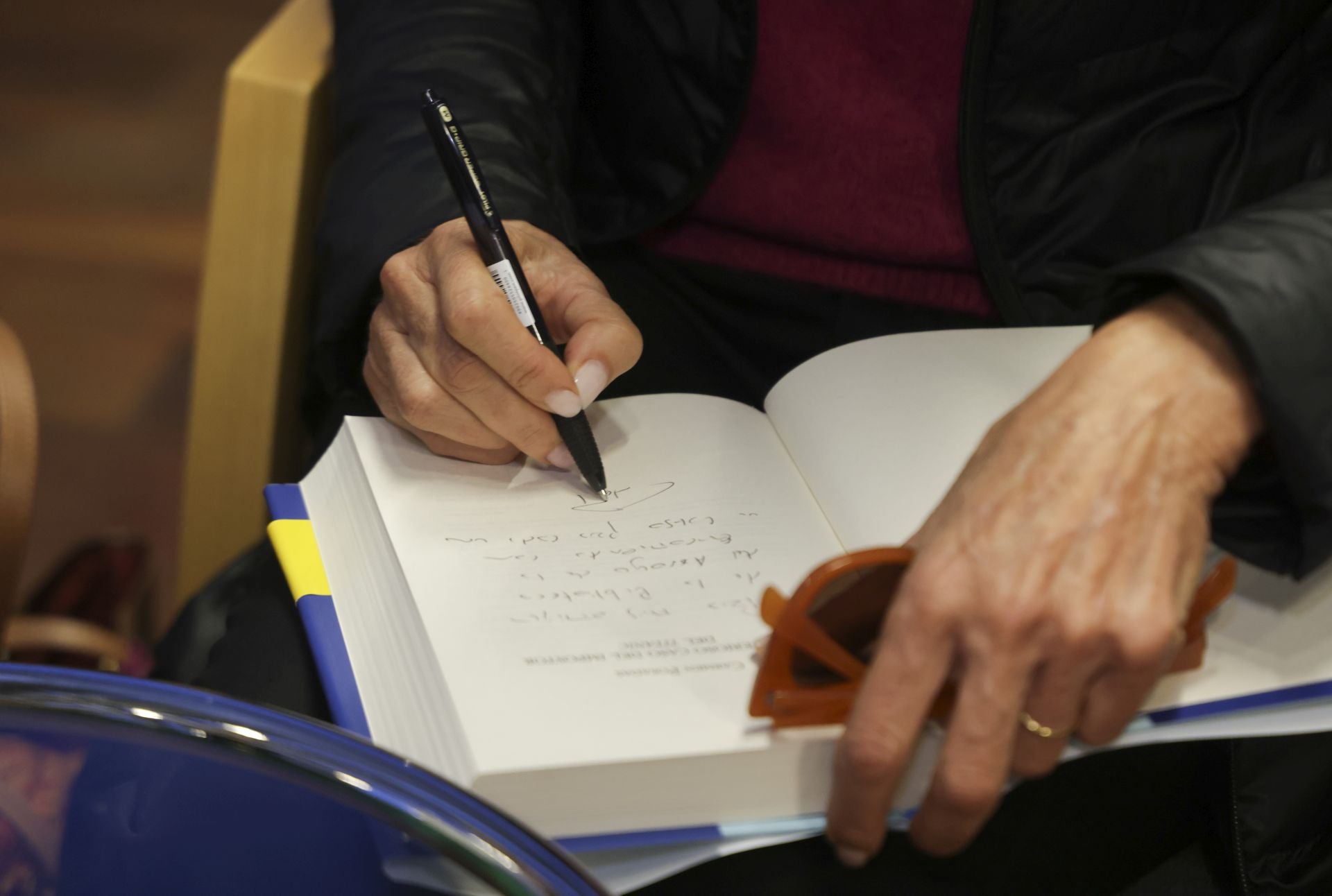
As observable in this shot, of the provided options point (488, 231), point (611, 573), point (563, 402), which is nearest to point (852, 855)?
point (611, 573)

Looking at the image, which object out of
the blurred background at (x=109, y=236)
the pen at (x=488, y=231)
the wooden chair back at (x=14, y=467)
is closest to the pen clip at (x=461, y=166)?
the pen at (x=488, y=231)

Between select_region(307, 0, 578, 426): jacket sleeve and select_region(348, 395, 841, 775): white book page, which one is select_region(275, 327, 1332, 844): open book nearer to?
select_region(348, 395, 841, 775): white book page

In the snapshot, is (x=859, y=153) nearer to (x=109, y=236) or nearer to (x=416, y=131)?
(x=416, y=131)

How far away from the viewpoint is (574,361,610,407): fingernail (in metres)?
0.65

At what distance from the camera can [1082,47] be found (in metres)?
0.77

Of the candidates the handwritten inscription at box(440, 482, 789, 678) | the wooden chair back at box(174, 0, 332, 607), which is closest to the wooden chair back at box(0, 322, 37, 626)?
the handwritten inscription at box(440, 482, 789, 678)

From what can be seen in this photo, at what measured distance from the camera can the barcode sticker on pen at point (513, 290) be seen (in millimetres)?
652

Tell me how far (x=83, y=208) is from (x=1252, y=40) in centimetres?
210

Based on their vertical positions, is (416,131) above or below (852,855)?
above

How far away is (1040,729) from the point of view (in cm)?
48

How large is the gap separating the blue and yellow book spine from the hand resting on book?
0.73ft

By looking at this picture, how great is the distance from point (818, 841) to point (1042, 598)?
17 cm

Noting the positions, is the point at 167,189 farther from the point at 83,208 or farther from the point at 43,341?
the point at 43,341
